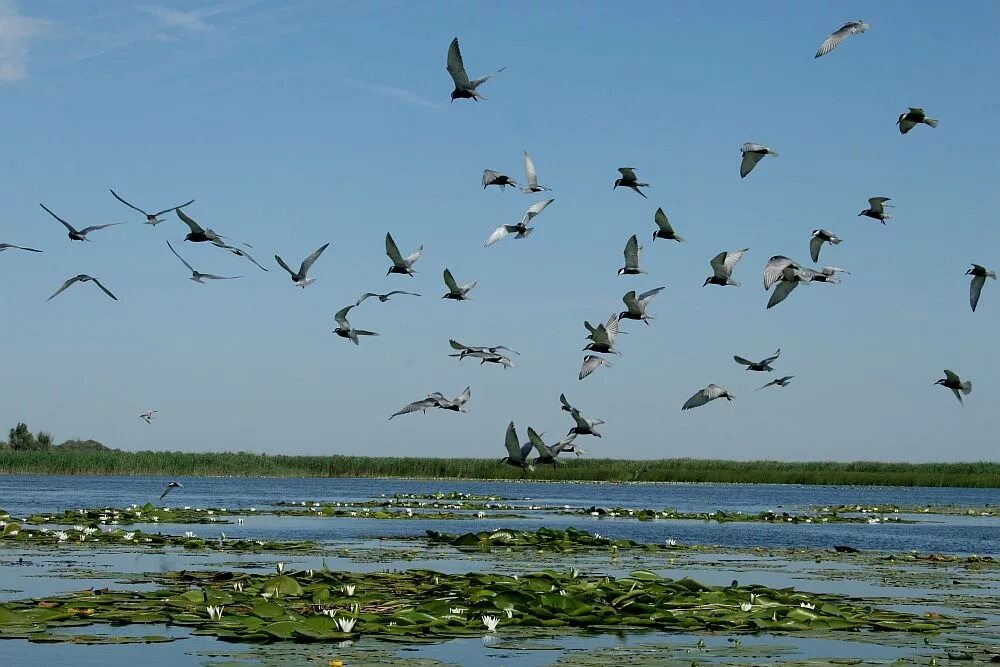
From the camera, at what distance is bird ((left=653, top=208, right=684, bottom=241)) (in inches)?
760

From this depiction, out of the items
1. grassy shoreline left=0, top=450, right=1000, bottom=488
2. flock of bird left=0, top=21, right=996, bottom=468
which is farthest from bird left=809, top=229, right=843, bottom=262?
grassy shoreline left=0, top=450, right=1000, bottom=488

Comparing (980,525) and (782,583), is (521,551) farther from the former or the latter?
(980,525)

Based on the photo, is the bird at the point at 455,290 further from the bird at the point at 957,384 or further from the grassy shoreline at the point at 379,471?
the grassy shoreline at the point at 379,471

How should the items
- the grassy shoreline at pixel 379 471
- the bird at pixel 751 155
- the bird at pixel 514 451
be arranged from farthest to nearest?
1. the grassy shoreline at pixel 379 471
2. the bird at pixel 751 155
3. the bird at pixel 514 451

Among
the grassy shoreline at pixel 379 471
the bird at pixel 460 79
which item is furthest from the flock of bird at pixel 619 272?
the grassy shoreline at pixel 379 471

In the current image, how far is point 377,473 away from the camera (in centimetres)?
7819

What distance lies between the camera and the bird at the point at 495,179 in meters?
20.0

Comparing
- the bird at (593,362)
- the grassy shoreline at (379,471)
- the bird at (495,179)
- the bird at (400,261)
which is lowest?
the grassy shoreline at (379,471)

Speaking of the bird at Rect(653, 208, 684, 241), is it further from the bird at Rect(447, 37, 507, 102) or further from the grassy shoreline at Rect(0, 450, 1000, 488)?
the grassy shoreline at Rect(0, 450, 1000, 488)

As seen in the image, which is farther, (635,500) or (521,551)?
(635,500)

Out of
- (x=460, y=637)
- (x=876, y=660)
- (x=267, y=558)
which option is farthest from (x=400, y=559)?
(x=876, y=660)

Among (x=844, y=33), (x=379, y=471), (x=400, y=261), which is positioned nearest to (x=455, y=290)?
(x=400, y=261)

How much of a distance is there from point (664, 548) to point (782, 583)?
7008 mm

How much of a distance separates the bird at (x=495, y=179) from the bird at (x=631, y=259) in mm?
2282
